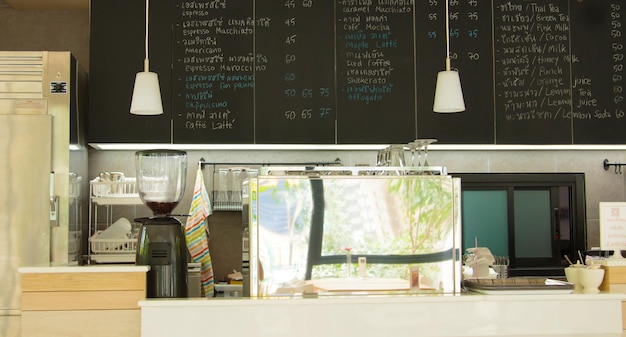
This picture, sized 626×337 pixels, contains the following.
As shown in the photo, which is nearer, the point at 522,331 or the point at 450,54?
the point at 522,331

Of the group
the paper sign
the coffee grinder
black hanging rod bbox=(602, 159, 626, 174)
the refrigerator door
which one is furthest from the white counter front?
black hanging rod bbox=(602, 159, 626, 174)

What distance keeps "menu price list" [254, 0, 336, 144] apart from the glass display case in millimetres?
1557

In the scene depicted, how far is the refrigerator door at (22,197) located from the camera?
387 centimetres

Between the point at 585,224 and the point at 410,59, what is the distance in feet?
5.15

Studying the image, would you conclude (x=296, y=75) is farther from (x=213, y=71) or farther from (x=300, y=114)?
(x=213, y=71)

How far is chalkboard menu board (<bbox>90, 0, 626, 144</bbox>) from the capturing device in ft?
14.5

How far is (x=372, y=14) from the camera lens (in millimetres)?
4523

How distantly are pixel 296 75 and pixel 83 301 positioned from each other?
6.87ft

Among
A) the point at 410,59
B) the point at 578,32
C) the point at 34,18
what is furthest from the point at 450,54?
the point at 34,18

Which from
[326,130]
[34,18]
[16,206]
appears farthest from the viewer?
[34,18]

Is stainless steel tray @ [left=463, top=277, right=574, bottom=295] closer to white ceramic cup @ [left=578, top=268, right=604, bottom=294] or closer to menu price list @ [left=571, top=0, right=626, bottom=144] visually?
white ceramic cup @ [left=578, top=268, right=604, bottom=294]

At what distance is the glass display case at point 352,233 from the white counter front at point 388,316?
0.09 m

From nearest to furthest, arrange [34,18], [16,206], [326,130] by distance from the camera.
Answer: [16,206] < [326,130] < [34,18]

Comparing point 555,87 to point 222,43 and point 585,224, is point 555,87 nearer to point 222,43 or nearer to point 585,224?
point 585,224
